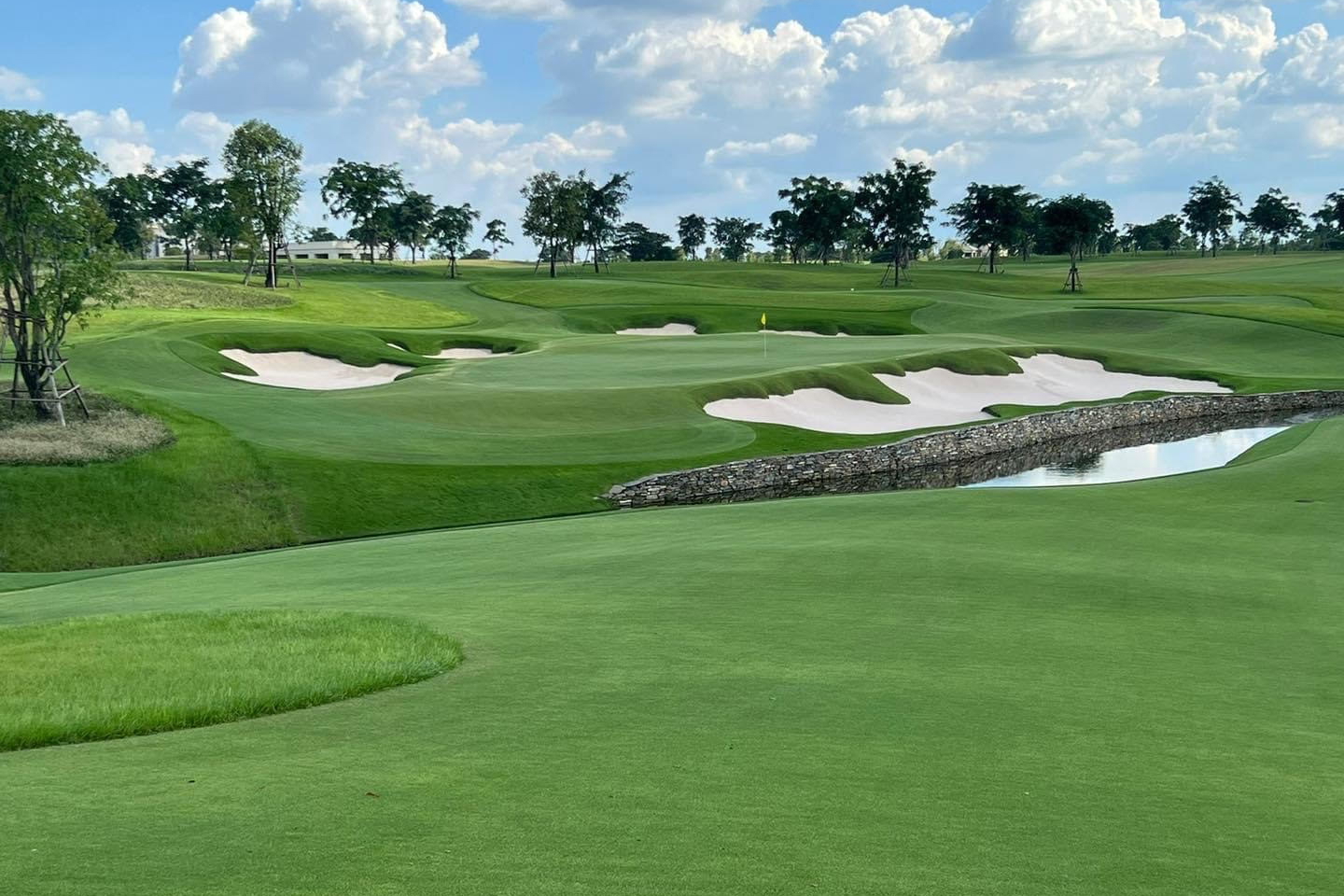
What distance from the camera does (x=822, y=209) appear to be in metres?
141

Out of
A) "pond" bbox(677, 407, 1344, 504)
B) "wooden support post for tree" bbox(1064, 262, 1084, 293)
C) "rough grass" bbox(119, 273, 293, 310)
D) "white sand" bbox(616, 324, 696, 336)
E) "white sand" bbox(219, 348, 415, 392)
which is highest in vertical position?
"wooden support post for tree" bbox(1064, 262, 1084, 293)

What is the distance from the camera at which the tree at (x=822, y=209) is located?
140m

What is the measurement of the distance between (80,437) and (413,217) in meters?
142

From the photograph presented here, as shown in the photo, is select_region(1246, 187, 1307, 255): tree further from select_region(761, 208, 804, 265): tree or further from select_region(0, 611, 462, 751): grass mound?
select_region(0, 611, 462, 751): grass mound

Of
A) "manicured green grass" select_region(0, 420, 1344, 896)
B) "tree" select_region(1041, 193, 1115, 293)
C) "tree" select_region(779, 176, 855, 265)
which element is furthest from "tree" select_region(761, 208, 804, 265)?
"manicured green grass" select_region(0, 420, 1344, 896)

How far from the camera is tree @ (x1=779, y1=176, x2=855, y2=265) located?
140500 mm

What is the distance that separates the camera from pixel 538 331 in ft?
254

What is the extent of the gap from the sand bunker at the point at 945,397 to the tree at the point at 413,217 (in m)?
122

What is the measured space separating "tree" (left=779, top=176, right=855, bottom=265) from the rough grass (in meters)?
73.6

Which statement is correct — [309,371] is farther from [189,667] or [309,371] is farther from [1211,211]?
[1211,211]

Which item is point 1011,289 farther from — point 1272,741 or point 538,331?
point 1272,741

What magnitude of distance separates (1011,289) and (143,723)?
107 meters

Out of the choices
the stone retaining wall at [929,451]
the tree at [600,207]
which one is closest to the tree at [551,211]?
the tree at [600,207]

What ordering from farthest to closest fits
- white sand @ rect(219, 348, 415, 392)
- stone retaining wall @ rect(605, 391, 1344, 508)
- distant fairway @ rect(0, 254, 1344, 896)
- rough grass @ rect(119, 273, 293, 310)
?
1. rough grass @ rect(119, 273, 293, 310)
2. white sand @ rect(219, 348, 415, 392)
3. stone retaining wall @ rect(605, 391, 1344, 508)
4. distant fairway @ rect(0, 254, 1344, 896)
